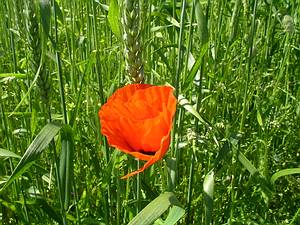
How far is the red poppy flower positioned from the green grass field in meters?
0.03

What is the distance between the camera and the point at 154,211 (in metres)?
0.81

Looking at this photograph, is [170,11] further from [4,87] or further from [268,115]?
[4,87]

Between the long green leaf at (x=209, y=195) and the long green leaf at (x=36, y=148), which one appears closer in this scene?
the long green leaf at (x=36, y=148)

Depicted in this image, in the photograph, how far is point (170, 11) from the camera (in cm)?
146

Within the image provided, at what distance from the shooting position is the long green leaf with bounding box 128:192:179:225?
0.79 meters

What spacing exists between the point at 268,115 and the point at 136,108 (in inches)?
31.0

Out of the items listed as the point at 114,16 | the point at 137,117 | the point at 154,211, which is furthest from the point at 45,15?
the point at 154,211

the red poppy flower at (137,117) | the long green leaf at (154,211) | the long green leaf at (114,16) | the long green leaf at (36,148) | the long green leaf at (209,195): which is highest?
the long green leaf at (114,16)

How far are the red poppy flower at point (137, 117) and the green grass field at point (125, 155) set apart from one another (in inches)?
1.2

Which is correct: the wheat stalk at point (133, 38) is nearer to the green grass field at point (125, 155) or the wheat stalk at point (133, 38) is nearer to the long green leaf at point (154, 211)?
the green grass field at point (125, 155)

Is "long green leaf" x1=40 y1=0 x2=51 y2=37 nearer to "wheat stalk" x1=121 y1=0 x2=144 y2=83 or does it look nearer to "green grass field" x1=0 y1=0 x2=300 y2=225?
"green grass field" x1=0 y1=0 x2=300 y2=225

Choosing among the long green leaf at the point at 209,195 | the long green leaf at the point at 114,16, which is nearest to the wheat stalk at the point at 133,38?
the long green leaf at the point at 114,16

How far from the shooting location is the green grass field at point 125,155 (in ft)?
2.74

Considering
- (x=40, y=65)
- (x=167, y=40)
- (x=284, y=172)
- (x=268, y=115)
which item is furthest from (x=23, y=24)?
(x=268, y=115)
